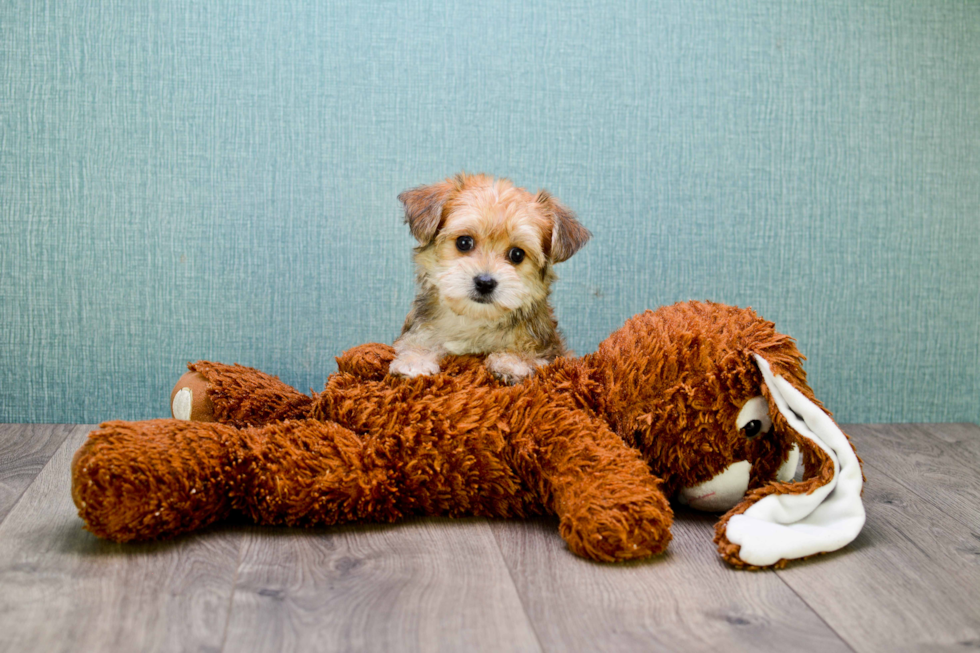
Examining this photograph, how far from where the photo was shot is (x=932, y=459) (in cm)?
248

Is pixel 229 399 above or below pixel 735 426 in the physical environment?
below

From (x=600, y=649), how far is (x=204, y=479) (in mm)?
812

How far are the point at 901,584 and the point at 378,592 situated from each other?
0.96m

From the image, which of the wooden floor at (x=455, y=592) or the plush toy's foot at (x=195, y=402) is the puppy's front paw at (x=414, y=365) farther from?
the plush toy's foot at (x=195, y=402)

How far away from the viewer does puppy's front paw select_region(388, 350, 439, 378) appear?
1.84 m

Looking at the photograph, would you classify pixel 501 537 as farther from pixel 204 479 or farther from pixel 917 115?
pixel 917 115

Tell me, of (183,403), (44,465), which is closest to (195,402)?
(183,403)

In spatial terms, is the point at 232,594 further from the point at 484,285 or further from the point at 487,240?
the point at 487,240

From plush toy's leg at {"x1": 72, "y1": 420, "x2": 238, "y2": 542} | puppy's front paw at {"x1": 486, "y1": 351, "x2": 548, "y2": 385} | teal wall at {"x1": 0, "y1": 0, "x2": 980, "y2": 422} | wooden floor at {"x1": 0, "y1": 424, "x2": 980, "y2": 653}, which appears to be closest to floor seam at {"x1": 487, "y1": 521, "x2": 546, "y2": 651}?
wooden floor at {"x1": 0, "y1": 424, "x2": 980, "y2": 653}

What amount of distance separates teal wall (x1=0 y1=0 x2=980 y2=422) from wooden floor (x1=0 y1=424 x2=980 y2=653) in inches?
36.1

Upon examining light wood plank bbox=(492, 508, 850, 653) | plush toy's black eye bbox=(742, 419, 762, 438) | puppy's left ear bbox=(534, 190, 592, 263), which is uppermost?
puppy's left ear bbox=(534, 190, 592, 263)

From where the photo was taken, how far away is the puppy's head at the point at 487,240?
1.81 m

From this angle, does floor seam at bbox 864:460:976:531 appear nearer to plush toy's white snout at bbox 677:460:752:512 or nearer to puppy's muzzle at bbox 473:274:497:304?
plush toy's white snout at bbox 677:460:752:512

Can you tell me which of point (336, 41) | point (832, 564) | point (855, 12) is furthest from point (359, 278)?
point (855, 12)
